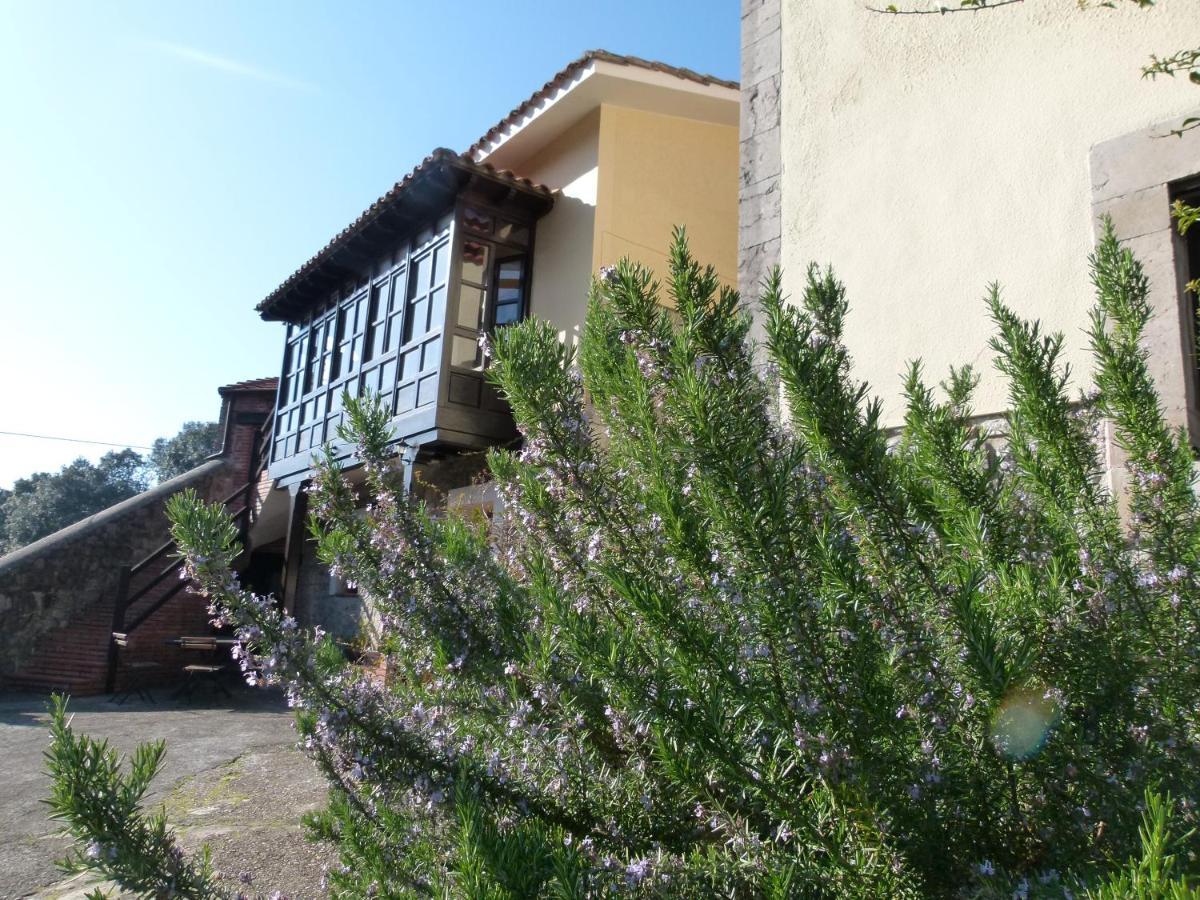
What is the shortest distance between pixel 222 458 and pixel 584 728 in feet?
47.4

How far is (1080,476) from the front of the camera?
1560 mm

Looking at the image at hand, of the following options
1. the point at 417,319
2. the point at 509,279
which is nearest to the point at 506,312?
the point at 509,279

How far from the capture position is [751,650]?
1067 millimetres

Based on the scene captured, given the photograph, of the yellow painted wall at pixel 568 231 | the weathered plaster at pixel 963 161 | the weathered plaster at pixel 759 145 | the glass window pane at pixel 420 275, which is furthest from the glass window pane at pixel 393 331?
the weathered plaster at pixel 963 161

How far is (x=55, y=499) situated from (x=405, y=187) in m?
39.0

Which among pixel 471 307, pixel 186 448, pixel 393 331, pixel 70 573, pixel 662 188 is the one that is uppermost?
pixel 186 448

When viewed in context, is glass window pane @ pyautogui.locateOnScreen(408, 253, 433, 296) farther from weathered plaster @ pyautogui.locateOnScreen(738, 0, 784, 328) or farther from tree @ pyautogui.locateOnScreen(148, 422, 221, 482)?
tree @ pyautogui.locateOnScreen(148, 422, 221, 482)

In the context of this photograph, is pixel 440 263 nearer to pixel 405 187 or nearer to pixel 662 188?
pixel 405 187

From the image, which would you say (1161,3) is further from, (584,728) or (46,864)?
(46,864)

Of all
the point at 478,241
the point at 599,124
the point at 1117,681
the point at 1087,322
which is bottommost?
the point at 1117,681

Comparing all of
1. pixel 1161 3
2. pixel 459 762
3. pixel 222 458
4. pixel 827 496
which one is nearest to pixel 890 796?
pixel 827 496

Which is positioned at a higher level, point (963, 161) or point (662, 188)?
point (662, 188)

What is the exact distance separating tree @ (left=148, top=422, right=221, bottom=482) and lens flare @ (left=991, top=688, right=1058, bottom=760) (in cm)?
4557

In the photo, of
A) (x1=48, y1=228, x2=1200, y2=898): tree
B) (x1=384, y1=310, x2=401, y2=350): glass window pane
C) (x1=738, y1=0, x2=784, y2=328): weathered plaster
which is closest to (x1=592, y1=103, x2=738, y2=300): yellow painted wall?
(x1=384, y1=310, x2=401, y2=350): glass window pane
